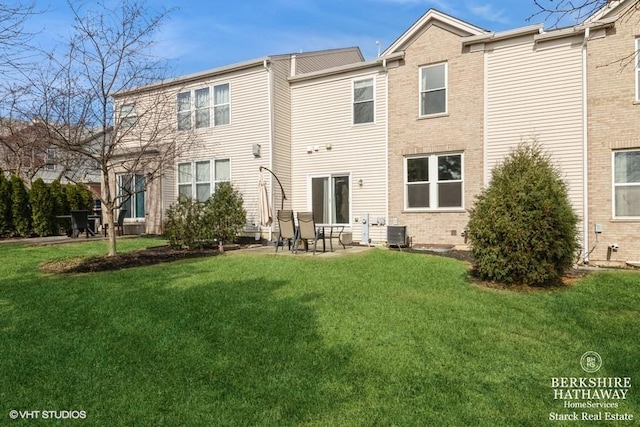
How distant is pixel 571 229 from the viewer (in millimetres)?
7098

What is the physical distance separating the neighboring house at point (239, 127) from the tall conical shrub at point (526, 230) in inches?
321

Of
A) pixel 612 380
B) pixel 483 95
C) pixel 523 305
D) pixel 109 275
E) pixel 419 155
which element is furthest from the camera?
pixel 419 155

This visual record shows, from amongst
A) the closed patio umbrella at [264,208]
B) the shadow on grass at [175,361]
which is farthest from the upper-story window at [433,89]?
the shadow on grass at [175,361]

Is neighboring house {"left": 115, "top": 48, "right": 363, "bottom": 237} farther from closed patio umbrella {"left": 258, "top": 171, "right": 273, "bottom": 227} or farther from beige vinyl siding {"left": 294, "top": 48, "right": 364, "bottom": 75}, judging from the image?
closed patio umbrella {"left": 258, "top": 171, "right": 273, "bottom": 227}

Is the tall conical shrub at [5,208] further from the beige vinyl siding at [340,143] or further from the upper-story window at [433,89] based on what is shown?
the upper-story window at [433,89]

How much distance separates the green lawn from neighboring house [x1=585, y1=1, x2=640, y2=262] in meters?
3.46

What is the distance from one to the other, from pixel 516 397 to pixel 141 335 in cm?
370

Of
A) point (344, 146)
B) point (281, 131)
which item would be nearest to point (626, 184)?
point (344, 146)

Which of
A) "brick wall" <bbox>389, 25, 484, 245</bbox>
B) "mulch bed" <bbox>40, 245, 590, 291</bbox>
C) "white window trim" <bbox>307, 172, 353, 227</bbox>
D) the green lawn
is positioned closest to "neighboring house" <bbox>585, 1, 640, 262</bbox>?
"mulch bed" <bbox>40, 245, 590, 291</bbox>

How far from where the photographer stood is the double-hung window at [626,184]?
9844mm

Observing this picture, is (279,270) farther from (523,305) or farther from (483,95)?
(483,95)

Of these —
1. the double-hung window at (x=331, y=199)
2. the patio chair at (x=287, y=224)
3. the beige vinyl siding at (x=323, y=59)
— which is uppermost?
the beige vinyl siding at (x=323, y=59)

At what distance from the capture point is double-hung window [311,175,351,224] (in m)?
13.9

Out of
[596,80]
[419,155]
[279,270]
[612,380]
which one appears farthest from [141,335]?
[596,80]
